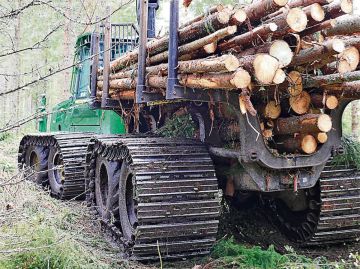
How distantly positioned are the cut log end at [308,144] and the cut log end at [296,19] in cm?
131

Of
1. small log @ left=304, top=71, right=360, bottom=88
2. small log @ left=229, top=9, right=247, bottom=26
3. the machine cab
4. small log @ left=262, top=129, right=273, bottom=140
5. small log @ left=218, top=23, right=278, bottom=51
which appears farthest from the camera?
the machine cab

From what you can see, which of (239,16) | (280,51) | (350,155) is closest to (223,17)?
(239,16)

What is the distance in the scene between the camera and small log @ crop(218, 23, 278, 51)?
368cm

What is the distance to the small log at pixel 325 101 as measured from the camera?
4.50 meters

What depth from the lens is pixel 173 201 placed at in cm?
471

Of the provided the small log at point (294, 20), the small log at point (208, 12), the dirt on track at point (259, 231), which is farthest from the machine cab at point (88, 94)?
the small log at point (294, 20)

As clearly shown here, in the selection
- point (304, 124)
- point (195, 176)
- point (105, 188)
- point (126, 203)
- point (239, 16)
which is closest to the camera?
point (239, 16)

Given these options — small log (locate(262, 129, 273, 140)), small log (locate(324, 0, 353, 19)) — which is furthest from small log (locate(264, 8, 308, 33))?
small log (locate(262, 129, 273, 140))

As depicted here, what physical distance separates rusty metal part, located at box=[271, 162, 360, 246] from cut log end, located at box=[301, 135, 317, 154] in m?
0.80

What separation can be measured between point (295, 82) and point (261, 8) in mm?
814

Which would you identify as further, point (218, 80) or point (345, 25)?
point (218, 80)

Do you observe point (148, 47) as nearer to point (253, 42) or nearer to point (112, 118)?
point (253, 42)

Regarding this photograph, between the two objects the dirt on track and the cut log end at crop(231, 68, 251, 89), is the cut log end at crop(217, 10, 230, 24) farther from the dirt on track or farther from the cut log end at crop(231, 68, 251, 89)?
the dirt on track

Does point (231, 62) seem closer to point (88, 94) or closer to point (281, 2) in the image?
point (281, 2)
